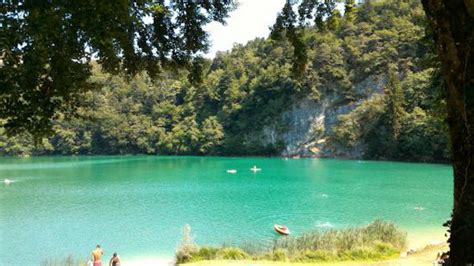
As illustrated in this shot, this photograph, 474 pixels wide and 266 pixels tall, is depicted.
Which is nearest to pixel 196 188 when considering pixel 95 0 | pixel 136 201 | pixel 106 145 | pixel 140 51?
pixel 136 201

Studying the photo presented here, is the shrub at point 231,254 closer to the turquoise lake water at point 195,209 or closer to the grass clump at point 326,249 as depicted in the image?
the grass clump at point 326,249

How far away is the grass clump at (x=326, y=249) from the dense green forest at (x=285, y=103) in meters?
35.1

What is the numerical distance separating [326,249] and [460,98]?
1208 centimetres

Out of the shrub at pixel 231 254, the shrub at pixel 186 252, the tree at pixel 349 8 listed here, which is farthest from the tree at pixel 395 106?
→ the tree at pixel 349 8

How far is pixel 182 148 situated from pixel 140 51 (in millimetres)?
87017

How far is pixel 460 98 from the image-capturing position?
371 cm

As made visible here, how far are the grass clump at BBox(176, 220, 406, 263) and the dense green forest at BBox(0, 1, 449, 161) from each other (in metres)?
35.1

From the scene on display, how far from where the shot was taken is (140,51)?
737cm

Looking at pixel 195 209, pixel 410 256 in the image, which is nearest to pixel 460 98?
pixel 410 256

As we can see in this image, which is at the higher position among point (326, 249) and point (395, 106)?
point (395, 106)

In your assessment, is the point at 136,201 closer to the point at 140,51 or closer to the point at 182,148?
the point at 140,51

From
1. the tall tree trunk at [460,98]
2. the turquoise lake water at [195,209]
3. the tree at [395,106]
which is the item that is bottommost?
the turquoise lake water at [195,209]

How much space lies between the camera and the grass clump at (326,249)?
1426 cm

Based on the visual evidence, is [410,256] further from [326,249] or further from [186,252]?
[186,252]
